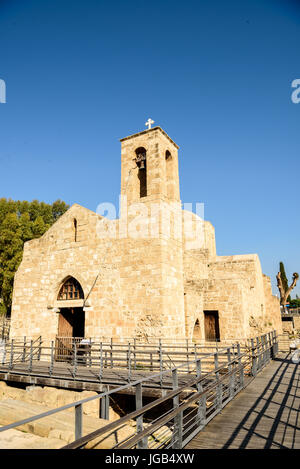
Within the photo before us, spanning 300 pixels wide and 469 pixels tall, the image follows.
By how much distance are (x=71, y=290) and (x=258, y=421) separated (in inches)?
417

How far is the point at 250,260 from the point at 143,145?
1030cm

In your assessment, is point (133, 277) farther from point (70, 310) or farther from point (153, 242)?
point (70, 310)

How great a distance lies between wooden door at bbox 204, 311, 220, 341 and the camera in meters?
14.6

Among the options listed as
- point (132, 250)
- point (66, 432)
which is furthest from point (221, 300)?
point (66, 432)

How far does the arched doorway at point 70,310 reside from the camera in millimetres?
13891

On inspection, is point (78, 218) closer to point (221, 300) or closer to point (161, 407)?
point (221, 300)

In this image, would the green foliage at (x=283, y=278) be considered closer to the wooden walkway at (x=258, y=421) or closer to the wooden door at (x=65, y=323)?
the wooden door at (x=65, y=323)

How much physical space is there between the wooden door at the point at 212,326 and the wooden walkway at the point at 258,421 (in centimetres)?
676

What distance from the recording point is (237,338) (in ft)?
44.9

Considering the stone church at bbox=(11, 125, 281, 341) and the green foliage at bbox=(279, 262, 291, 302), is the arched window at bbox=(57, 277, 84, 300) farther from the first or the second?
the green foliage at bbox=(279, 262, 291, 302)

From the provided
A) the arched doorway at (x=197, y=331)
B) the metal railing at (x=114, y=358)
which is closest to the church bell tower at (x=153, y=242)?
the metal railing at (x=114, y=358)

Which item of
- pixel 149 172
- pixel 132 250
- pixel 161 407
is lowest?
pixel 161 407
